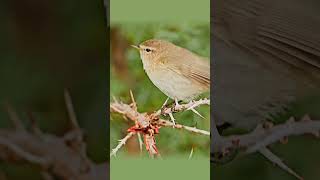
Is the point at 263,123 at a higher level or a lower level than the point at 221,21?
Result: lower

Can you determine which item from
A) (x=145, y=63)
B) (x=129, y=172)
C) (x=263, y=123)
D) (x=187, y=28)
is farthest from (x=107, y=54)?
(x=263, y=123)

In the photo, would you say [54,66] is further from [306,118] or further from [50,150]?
[306,118]

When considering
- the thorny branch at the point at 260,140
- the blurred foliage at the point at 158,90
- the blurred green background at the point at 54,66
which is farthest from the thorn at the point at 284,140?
the blurred green background at the point at 54,66

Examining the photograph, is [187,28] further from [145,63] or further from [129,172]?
[129,172]

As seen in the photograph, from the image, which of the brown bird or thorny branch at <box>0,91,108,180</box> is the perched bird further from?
thorny branch at <box>0,91,108,180</box>

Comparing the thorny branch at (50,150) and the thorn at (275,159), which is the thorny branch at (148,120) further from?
the thorn at (275,159)

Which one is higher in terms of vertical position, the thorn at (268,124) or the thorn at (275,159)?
the thorn at (268,124)
